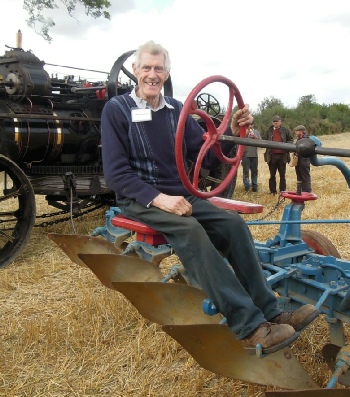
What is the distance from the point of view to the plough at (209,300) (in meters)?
2.27

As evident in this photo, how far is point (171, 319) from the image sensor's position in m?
2.74

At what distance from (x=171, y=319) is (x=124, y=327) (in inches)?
32.9

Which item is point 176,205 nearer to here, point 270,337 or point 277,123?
point 270,337

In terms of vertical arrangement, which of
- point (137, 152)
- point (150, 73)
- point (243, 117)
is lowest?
point (137, 152)

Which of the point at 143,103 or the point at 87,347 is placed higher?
the point at 143,103

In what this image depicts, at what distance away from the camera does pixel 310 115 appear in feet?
119

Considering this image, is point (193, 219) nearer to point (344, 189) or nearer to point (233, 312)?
point (233, 312)

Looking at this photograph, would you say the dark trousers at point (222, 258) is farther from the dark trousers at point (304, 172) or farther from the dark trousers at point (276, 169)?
the dark trousers at point (276, 169)

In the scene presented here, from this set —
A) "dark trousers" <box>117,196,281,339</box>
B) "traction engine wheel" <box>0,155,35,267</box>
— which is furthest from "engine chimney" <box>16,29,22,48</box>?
"dark trousers" <box>117,196,281,339</box>

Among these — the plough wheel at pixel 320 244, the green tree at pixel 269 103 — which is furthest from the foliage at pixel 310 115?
the plough wheel at pixel 320 244

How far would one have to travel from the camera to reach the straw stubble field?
2.75 m

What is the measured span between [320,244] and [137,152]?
5.85 ft

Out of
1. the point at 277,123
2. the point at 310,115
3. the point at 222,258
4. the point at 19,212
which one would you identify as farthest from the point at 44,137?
the point at 310,115

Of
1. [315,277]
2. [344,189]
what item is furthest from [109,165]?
[344,189]
